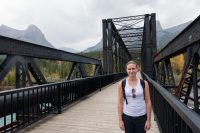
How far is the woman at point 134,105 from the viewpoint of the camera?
3643 millimetres

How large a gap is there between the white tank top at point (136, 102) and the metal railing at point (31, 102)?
2936 mm

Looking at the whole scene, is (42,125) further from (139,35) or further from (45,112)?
(139,35)

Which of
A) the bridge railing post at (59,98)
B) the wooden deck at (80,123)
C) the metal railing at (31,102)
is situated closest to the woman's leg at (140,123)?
the wooden deck at (80,123)

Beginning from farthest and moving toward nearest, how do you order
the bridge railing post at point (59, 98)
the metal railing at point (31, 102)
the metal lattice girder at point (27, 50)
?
1. the bridge railing post at point (59, 98)
2. the metal lattice girder at point (27, 50)
3. the metal railing at point (31, 102)

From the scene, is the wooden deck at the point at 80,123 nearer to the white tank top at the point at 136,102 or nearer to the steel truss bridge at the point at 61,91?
the steel truss bridge at the point at 61,91

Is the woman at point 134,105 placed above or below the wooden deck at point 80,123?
above

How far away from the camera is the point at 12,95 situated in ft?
19.0

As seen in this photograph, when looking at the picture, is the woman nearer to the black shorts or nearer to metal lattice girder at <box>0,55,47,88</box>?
→ the black shorts

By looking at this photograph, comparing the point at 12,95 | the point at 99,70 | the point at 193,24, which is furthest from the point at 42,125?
the point at 99,70

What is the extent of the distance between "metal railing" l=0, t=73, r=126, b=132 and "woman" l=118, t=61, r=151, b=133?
2870mm

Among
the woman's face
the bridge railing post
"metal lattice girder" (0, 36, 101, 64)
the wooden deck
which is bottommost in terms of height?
the wooden deck

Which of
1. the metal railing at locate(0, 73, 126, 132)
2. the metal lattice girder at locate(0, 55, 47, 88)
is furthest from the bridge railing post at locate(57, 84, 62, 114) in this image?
the metal lattice girder at locate(0, 55, 47, 88)

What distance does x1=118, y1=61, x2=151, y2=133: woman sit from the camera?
3643 mm

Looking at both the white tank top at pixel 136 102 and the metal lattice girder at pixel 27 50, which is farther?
the metal lattice girder at pixel 27 50
